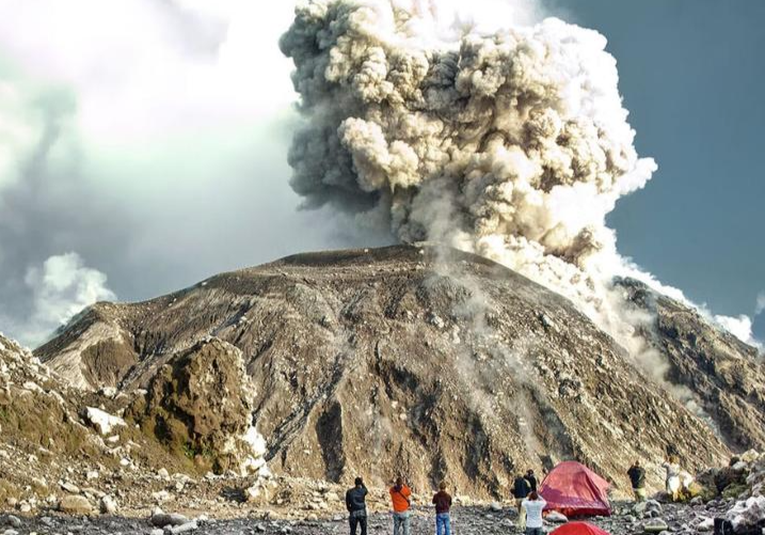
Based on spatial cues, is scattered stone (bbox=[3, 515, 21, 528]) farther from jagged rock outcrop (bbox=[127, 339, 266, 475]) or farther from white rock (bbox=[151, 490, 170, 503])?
jagged rock outcrop (bbox=[127, 339, 266, 475])

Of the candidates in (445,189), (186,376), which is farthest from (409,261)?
(186,376)

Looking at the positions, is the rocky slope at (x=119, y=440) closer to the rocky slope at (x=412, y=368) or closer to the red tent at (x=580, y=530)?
the red tent at (x=580, y=530)

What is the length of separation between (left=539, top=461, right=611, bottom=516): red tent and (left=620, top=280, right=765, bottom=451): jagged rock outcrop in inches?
2015

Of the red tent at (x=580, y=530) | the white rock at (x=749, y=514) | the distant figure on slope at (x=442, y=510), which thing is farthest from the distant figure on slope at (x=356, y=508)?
the white rock at (x=749, y=514)

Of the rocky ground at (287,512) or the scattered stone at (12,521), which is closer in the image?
the scattered stone at (12,521)

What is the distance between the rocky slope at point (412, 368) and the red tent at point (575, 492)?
27.8 meters

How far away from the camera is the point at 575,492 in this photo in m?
23.5

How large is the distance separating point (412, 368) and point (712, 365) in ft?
115

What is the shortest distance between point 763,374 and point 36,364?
7367cm

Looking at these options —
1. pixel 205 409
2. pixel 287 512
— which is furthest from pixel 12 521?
pixel 205 409

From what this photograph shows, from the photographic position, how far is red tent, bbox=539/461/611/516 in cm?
2291

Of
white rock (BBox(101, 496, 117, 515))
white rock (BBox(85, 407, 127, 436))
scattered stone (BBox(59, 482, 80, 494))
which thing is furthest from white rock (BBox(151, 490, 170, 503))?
white rock (BBox(85, 407, 127, 436))

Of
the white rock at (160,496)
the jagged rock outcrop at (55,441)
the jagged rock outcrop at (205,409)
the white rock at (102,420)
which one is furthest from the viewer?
the jagged rock outcrop at (205,409)

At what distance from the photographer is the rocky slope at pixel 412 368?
53.7 m
